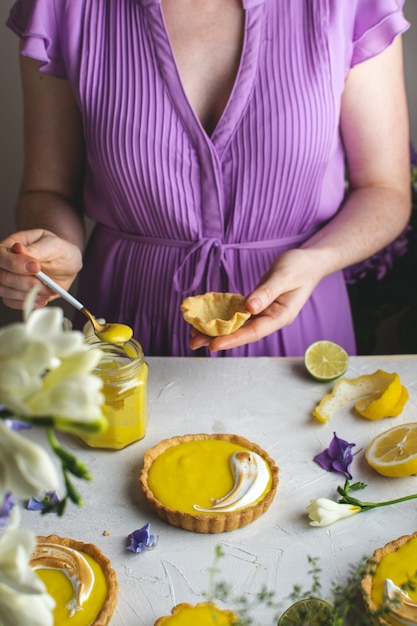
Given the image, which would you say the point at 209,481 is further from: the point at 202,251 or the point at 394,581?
the point at 202,251

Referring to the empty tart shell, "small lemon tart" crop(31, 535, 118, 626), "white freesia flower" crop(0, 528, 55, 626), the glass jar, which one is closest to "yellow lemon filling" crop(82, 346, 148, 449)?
the glass jar

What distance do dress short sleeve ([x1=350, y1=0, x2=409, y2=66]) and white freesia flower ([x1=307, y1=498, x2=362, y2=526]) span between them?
1.06 metres

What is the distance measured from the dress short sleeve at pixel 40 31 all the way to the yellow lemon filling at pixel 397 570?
129 centimetres

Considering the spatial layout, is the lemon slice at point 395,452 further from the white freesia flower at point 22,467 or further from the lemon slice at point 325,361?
the white freesia flower at point 22,467

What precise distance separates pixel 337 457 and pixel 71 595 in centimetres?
52

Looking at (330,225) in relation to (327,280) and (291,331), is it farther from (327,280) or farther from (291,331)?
(291,331)

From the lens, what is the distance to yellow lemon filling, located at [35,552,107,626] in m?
0.98

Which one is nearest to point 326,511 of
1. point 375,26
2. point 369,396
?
point 369,396

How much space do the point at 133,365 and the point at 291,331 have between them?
2.08 ft

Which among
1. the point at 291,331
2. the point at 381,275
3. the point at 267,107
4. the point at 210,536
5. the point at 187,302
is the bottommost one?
the point at 381,275

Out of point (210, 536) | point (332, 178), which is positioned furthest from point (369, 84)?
point (210, 536)

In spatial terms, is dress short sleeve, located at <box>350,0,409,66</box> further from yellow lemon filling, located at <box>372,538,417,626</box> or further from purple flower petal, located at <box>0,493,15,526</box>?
purple flower petal, located at <box>0,493,15,526</box>

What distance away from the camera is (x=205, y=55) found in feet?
5.52

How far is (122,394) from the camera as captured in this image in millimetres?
1294
